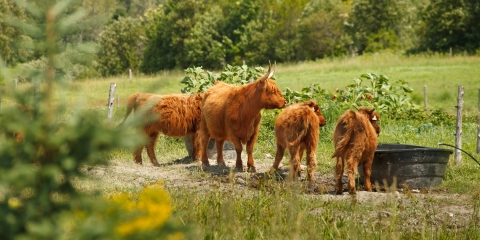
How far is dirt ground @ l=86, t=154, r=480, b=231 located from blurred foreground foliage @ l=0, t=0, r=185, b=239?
464 cm

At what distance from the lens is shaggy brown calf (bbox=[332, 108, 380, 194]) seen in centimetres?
933

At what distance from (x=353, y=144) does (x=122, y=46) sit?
69000 mm

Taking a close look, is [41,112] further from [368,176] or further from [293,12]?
[293,12]

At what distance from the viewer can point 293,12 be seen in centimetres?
7819

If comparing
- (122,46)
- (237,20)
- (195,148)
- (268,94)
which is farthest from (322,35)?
(268,94)

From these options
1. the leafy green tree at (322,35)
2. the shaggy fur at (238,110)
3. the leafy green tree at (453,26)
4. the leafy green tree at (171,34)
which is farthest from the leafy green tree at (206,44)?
the shaggy fur at (238,110)

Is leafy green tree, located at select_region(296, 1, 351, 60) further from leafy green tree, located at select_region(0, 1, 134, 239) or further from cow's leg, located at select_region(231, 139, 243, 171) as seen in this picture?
leafy green tree, located at select_region(0, 1, 134, 239)

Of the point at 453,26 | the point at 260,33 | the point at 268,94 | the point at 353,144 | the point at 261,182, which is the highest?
the point at 260,33

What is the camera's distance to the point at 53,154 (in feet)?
7.66

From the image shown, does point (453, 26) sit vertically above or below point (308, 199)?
above

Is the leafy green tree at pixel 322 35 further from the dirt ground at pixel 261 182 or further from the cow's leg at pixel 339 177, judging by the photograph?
the cow's leg at pixel 339 177

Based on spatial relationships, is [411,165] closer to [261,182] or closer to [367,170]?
[367,170]

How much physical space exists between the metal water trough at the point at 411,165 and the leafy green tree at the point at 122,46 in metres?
58.9

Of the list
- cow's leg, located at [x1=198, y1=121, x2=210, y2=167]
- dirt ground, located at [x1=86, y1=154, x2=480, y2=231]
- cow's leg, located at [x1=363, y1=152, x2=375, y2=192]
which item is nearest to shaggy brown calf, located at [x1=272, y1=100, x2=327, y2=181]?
dirt ground, located at [x1=86, y1=154, x2=480, y2=231]
